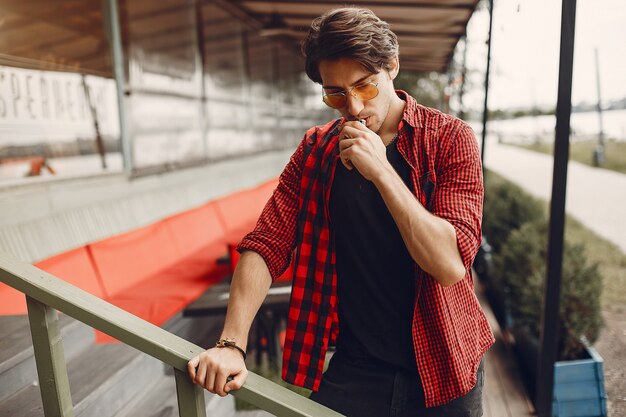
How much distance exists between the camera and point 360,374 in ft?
4.77

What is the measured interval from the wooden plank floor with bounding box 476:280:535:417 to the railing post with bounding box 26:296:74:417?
2578mm

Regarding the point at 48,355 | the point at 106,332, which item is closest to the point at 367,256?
the point at 106,332

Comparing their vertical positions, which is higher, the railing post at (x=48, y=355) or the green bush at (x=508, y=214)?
the railing post at (x=48, y=355)

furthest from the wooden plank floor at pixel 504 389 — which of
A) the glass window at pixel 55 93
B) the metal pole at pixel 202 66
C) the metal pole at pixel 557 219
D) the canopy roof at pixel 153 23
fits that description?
the metal pole at pixel 202 66

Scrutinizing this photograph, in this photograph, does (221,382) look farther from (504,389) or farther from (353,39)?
(504,389)

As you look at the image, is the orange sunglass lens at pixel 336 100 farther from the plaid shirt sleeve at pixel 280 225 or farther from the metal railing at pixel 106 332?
the metal railing at pixel 106 332

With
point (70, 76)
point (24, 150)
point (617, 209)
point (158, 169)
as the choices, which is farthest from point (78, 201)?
point (617, 209)

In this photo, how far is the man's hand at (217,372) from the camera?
127 cm

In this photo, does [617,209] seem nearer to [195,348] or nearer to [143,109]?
[143,109]

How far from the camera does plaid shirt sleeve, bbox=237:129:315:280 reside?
1467 mm

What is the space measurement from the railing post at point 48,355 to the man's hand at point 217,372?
16.8 inches

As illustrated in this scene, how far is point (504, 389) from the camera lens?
3.73 meters

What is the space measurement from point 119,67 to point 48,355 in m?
3.89

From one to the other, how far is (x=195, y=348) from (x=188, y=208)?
4578 millimetres
